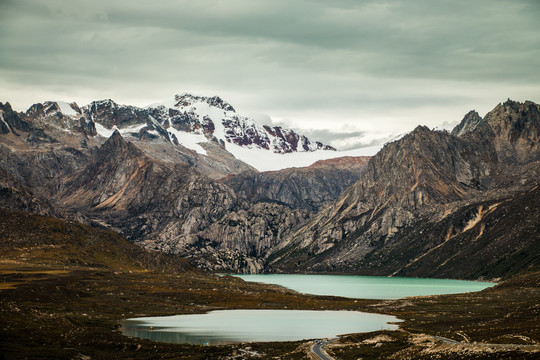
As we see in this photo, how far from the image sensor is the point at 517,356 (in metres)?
85.8

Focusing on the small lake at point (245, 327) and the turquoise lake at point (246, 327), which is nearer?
the small lake at point (245, 327)

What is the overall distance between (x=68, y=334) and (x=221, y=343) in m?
30.6

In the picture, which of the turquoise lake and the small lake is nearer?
the small lake

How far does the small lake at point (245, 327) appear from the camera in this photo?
140750 millimetres

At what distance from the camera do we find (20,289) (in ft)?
638

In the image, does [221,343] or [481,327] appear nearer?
[221,343]

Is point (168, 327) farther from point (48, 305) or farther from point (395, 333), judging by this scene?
point (395, 333)

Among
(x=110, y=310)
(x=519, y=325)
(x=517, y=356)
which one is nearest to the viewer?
(x=517, y=356)

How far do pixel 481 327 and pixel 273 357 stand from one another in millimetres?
58371

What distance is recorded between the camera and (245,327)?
16238cm

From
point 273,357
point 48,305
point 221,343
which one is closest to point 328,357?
point 273,357

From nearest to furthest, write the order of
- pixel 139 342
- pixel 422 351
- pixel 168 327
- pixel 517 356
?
pixel 517 356 → pixel 422 351 → pixel 139 342 → pixel 168 327

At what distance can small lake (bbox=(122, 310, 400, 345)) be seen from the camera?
141 m

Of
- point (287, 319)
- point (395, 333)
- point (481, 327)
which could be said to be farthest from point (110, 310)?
point (481, 327)
